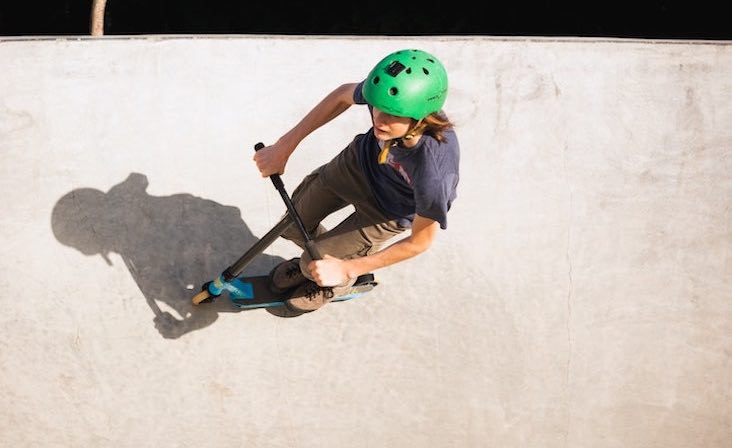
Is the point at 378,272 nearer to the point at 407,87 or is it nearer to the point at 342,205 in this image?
the point at 342,205

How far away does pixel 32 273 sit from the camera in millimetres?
4477

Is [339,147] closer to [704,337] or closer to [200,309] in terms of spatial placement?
[200,309]

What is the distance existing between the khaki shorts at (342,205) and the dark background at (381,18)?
14.5 feet

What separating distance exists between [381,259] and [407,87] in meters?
0.87

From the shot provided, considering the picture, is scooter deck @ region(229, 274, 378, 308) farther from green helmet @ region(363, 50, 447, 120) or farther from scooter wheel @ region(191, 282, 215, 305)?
green helmet @ region(363, 50, 447, 120)

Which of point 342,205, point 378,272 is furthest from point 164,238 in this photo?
point 378,272

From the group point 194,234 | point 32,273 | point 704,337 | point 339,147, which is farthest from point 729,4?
point 32,273

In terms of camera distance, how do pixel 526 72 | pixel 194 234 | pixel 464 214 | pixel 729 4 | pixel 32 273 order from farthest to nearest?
1. pixel 729 4
2. pixel 526 72
3. pixel 464 214
4. pixel 194 234
5. pixel 32 273

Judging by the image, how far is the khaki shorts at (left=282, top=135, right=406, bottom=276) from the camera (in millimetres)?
3762

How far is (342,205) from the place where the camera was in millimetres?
4145

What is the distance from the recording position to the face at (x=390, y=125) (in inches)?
117

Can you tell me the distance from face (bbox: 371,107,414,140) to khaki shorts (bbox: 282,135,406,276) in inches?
27.0

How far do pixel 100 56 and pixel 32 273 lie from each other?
67.4 inches

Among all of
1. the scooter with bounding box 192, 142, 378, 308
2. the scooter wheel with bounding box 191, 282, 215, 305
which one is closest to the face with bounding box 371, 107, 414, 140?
the scooter with bounding box 192, 142, 378, 308
